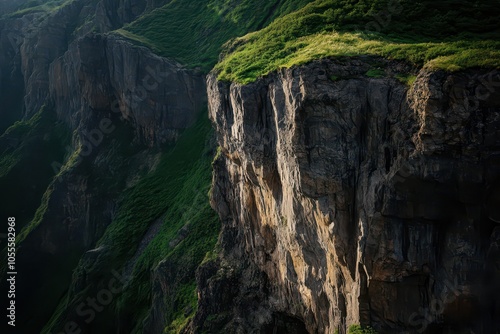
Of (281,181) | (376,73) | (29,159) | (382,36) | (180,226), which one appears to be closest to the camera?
(376,73)

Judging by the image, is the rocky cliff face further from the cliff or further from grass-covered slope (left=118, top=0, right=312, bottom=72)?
grass-covered slope (left=118, top=0, right=312, bottom=72)

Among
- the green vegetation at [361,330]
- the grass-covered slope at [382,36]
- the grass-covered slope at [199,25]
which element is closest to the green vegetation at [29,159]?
the grass-covered slope at [199,25]

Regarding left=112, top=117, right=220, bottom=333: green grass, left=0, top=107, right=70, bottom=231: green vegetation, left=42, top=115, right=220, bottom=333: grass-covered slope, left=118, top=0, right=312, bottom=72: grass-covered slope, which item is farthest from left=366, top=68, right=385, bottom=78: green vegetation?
left=0, top=107, right=70, bottom=231: green vegetation

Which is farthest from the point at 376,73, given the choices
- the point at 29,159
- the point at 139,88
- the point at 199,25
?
the point at 29,159

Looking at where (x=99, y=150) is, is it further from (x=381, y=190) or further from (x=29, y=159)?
(x=381, y=190)

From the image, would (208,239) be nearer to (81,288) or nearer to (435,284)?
(81,288)

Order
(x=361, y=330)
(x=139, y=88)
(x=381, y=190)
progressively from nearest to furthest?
(x=381, y=190) → (x=361, y=330) → (x=139, y=88)

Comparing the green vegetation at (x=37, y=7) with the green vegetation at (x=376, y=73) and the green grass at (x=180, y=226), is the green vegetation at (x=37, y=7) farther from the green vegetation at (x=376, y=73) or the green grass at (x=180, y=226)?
the green vegetation at (x=376, y=73)
